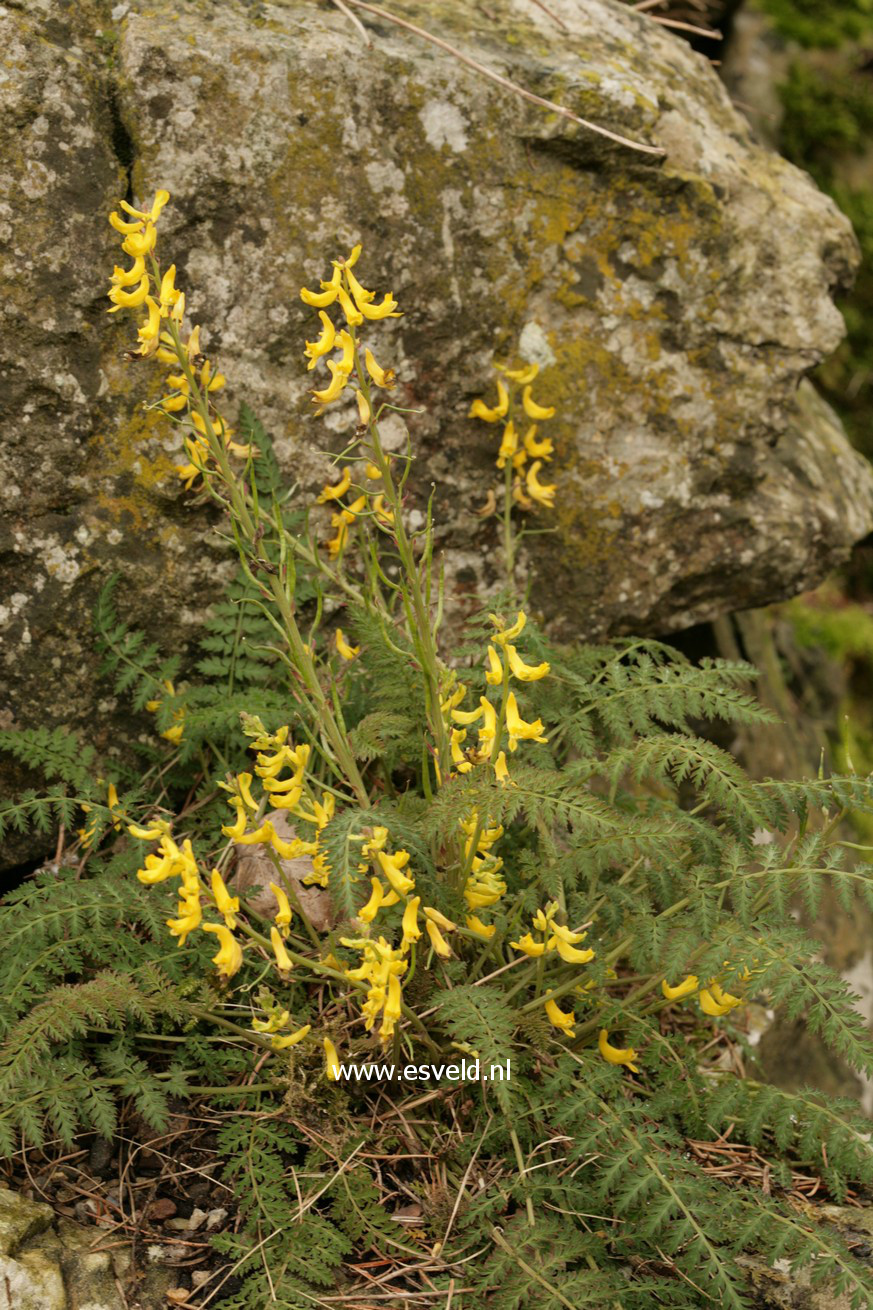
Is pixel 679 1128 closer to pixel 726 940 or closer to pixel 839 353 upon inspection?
pixel 726 940

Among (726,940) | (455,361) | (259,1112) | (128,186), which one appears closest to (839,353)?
(455,361)

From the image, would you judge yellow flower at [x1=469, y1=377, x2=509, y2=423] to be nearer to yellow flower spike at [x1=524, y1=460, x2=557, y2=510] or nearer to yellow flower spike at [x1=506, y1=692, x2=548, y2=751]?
yellow flower spike at [x1=524, y1=460, x2=557, y2=510]

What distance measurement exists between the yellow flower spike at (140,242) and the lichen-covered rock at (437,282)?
0.68 metres

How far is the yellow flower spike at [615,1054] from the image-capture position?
2387mm

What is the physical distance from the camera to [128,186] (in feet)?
9.55

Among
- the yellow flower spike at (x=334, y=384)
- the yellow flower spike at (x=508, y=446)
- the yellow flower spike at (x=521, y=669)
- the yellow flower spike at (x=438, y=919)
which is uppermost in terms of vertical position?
the yellow flower spike at (x=334, y=384)

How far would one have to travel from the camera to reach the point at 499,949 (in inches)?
98.7

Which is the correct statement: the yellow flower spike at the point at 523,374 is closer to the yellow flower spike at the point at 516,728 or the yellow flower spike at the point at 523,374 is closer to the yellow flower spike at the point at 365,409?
the yellow flower spike at the point at 365,409

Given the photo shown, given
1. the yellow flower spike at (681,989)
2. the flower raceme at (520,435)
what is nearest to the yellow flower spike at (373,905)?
the yellow flower spike at (681,989)

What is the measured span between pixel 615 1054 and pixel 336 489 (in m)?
1.49

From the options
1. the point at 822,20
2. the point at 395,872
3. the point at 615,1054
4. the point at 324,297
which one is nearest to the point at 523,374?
the point at 324,297

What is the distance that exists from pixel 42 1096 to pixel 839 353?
19.3 ft

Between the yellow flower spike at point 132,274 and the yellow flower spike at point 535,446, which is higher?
the yellow flower spike at point 132,274

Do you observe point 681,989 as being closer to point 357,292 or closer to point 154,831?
point 154,831
